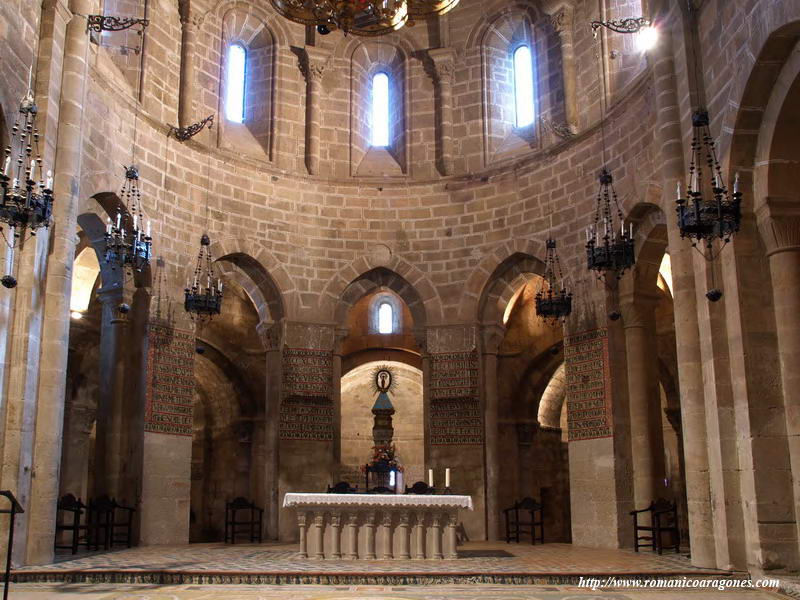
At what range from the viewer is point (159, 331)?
679 inches

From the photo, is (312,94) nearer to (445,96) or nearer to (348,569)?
(445,96)

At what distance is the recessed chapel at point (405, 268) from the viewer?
12109 mm

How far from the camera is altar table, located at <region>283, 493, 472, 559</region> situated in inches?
534

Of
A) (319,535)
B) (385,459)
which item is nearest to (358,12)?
(385,459)

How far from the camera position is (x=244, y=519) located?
70.3 ft

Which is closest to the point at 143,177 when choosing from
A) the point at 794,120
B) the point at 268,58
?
the point at 268,58

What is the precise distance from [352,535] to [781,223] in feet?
24.2

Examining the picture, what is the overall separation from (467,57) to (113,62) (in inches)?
309

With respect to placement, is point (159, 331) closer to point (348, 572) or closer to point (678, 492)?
point (348, 572)

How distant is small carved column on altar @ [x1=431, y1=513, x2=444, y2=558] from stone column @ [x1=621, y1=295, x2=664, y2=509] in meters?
4.50

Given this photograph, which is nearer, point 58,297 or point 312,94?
point 58,297

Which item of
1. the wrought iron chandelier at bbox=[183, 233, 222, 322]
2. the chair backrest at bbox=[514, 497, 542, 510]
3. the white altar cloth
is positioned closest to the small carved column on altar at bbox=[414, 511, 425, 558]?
the white altar cloth

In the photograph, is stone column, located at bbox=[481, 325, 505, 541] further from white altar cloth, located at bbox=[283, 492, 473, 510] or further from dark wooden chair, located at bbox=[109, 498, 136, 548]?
dark wooden chair, located at bbox=[109, 498, 136, 548]

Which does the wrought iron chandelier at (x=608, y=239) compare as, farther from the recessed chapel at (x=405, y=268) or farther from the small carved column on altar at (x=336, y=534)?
the small carved column on altar at (x=336, y=534)
